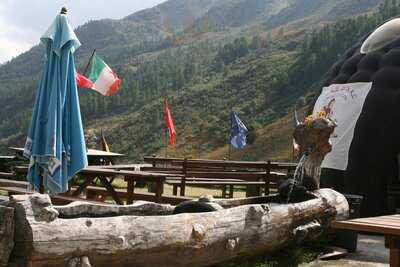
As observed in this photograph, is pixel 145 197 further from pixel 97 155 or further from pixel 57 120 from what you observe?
pixel 97 155

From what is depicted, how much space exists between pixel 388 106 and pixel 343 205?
7.95 feet

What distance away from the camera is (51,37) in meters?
7.40

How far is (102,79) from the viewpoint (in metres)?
15.1

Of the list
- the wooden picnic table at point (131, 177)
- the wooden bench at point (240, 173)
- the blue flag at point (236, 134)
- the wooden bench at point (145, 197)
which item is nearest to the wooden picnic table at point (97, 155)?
the wooden bench at point (240, 173)

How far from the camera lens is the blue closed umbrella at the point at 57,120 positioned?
→ 7.27 meters

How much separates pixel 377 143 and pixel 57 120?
17.3ft

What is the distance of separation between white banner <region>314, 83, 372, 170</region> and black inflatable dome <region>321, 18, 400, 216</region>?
117 millimetres

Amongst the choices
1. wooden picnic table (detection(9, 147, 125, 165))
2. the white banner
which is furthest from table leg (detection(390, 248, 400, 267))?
wooden picnic table (detection(9, 147, 125, 165))

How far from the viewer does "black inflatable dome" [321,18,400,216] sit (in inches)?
380

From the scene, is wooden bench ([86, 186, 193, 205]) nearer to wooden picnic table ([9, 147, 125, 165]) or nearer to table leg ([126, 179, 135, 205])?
table leg ([126, 179, 135, 205])

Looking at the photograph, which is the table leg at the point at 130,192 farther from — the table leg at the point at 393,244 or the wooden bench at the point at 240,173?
the table leg at the point at 393,244

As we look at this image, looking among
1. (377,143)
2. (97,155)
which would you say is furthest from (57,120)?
(97,155)

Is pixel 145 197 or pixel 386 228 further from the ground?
pixel 386 228

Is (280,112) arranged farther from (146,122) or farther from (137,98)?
(137,98)
